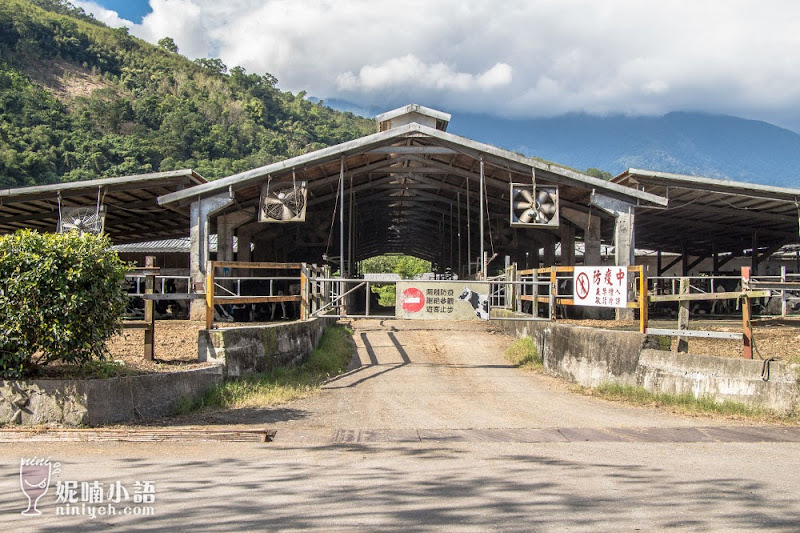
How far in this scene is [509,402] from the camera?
9.98 m

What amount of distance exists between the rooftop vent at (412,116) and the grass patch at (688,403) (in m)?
11.1

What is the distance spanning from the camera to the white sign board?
10.9 meters

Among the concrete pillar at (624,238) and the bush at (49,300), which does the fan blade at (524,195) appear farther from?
the bush at (49,300)

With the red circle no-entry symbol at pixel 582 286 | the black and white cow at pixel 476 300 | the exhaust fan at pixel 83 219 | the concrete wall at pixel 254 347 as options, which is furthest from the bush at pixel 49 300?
the exhaust fan at pixel 83 219

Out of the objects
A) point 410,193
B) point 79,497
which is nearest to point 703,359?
point 79,497

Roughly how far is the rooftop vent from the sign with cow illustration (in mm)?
8128

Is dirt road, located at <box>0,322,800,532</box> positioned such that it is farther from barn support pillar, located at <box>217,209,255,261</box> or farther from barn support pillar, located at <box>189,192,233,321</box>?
barn support pillar, located at <box>217,209,255,261</box>

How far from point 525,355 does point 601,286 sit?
3000 millimetres

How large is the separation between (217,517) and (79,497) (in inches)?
50.5

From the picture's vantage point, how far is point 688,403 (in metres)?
9.09

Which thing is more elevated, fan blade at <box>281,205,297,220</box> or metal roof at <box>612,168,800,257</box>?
metal roof at <box>612,168,800,257</box>

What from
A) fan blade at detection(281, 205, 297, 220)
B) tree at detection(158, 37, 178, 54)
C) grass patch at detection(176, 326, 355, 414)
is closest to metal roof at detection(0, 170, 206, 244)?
fan blade at detection(281, 205, 297, 220)

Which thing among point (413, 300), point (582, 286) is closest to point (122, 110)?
point (413, 300)

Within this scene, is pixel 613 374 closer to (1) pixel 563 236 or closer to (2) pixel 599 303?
(2) pixel 599 303
